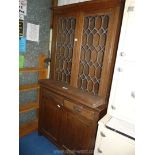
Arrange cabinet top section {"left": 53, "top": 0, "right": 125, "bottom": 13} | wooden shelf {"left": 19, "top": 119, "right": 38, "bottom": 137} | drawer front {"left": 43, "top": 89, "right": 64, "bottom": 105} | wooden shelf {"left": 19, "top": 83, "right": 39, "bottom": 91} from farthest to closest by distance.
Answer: wooden shelf {"left": 19, "top": 119, "right": 38, "bottom": 137}
wooden shelf {"left": 19, "top": 83, "right": 39, "bottom": 91}
drawer front {"left": 43, "top": 89, "right": 64, "bottom": 105}
cabinet top section {"left": 53, "top": 0, "right": 125, "bottom": 13}

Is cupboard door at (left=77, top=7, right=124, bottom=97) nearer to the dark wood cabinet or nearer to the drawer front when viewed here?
the dark wood cabinet

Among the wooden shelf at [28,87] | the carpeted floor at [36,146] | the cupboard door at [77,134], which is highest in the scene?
the wooden shelf at [28,87]

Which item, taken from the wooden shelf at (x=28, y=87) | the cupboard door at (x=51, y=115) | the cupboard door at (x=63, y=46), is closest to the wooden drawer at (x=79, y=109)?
the cupboard door at (x=51, y=115)

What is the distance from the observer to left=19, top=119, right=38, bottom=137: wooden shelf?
2.33 metres

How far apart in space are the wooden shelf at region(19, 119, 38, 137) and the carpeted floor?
7 centimetres

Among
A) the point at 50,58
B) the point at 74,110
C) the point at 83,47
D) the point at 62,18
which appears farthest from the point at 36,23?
the point at 74,110

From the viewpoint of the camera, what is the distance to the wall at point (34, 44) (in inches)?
83.2

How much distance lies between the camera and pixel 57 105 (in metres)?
1.96

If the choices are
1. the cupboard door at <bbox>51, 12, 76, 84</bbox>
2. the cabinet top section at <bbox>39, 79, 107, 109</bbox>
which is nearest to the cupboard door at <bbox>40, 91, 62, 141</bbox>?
the cabinet top section at <bbox>39, 79, 107, 109</bbox>

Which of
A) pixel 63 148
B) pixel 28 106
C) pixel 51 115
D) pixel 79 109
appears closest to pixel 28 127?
pixel 28 106

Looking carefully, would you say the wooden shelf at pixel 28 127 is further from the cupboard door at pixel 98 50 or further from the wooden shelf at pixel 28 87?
the cupboard door at pixel 98 50

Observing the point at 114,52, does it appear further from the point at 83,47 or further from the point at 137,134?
the point at 137,134

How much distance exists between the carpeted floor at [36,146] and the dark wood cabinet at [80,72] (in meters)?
0.12
